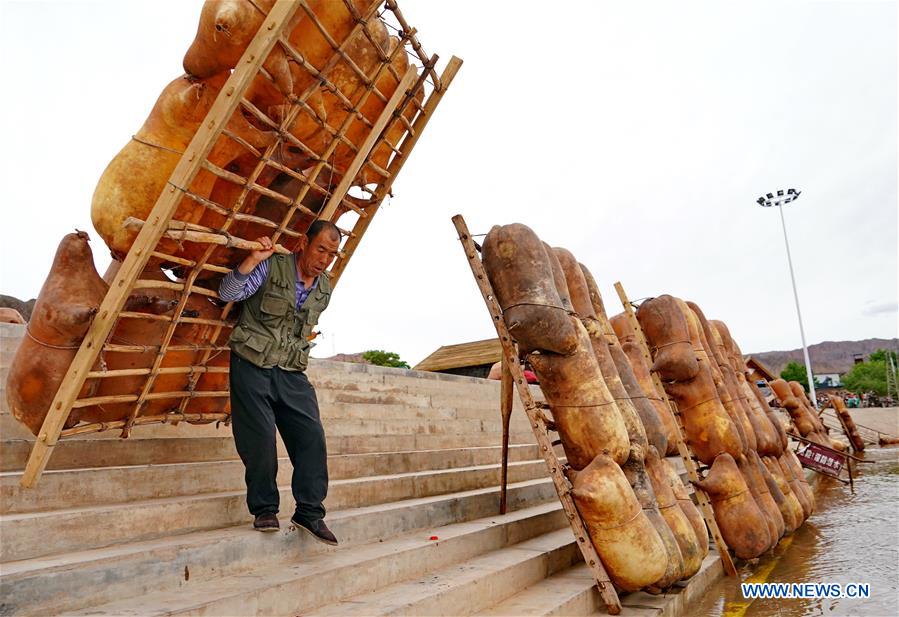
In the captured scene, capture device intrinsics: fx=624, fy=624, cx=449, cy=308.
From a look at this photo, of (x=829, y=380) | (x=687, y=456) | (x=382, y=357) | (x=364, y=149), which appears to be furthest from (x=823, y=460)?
(x=829, y=380)

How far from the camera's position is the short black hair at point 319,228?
353 cm

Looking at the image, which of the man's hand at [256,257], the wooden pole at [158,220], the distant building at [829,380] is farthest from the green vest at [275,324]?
the distant building at [829,380]

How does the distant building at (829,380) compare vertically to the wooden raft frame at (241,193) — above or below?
above

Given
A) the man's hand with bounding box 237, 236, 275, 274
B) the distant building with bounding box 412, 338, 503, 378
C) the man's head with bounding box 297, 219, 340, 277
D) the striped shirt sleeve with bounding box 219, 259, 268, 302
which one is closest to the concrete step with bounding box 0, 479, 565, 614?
the striped shirt sleeve with bounding box 219, 259, 268, 302

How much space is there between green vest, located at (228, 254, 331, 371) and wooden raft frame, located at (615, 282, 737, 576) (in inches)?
156

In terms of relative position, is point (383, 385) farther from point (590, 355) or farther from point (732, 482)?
point (732, 482)

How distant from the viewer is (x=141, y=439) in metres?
3.83

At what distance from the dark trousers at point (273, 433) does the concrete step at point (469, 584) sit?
1.92 ft

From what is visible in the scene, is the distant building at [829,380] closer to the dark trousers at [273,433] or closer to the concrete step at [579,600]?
the concrete step at [579,600]

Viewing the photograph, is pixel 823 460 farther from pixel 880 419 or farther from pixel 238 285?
pixel 880 419

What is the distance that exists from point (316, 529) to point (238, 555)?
0.45 metres

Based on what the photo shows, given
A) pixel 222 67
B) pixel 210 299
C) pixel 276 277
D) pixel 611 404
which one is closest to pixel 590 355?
pixel 611 404

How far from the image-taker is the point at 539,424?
4180 mm

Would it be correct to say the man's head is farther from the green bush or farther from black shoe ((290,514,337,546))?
the green bush
